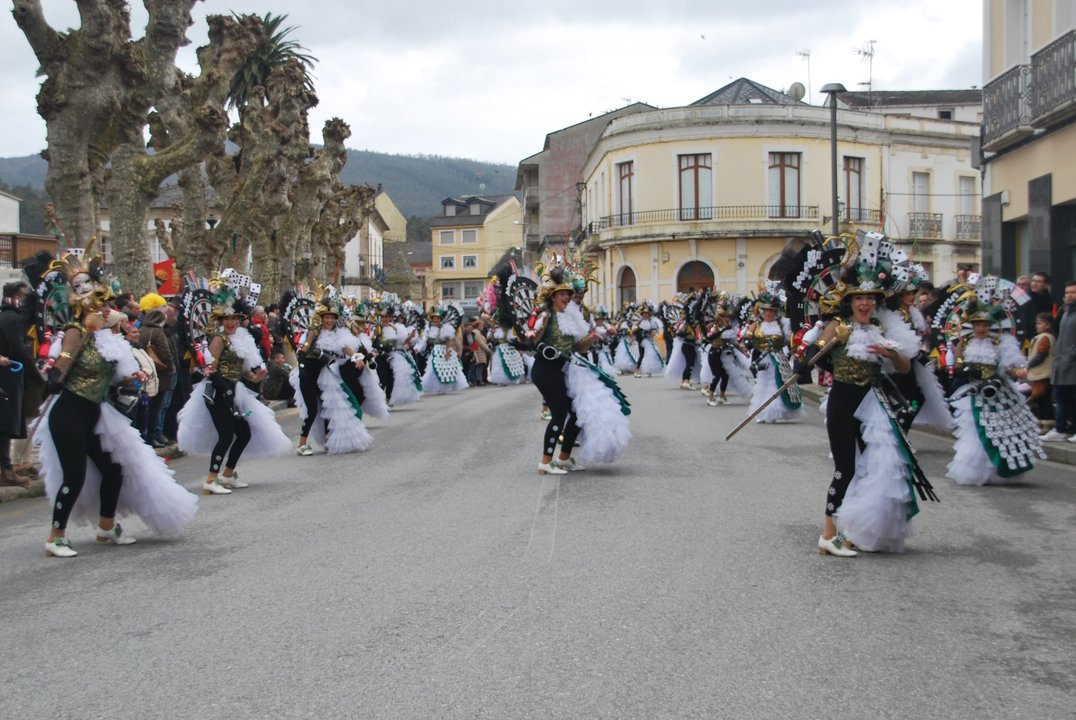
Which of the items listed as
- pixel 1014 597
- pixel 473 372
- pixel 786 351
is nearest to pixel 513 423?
pixel 786 351

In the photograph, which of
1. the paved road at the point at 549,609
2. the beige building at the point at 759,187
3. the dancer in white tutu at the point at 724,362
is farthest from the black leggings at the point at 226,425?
the beige building at the point at 759,187

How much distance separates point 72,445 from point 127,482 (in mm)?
522

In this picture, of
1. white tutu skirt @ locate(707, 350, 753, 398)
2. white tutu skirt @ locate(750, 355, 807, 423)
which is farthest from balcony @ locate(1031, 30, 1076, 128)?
white tutu skirt @ locate(707, 350, 753, 398)

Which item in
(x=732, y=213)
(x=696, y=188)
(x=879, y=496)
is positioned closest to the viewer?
(x=879, y=496)

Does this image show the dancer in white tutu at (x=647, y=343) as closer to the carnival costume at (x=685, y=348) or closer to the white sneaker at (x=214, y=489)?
the carnival costume at (x=685, y=348)

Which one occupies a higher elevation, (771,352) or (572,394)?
(771,352)

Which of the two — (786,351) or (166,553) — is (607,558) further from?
(786,351)

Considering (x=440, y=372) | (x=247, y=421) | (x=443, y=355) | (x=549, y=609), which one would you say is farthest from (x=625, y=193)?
(x=549, y=609)

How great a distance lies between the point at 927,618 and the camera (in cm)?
577

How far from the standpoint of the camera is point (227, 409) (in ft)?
35.1

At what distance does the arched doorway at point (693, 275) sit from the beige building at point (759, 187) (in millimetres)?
51

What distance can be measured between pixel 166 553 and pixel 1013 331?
26.5ft

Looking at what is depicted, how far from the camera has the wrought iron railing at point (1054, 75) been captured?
17.6m

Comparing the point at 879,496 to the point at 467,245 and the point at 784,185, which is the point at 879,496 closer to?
the point at 784,185
